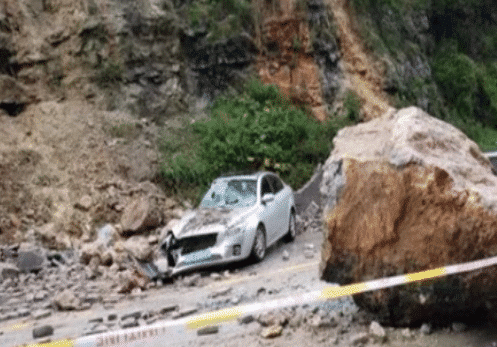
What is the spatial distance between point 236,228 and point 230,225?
112 mm

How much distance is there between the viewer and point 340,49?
62.1 ft

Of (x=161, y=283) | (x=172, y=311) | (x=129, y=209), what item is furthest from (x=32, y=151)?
(x=172, y=311)

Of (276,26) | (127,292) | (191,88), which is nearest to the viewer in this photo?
(127,292)

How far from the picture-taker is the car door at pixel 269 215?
32.0 ft

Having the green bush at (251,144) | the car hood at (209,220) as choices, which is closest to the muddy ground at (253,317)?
the car hood at (209,220)

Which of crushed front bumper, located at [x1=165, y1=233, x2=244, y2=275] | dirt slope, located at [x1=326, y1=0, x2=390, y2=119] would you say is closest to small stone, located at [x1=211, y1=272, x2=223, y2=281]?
crushed front bumper, located at [x1=165, y1=233, x2=244, y2=275]

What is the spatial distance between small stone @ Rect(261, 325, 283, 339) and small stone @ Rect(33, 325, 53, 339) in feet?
9.52

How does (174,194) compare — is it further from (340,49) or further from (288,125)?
(340,49)

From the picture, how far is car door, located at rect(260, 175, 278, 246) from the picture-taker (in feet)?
32.0

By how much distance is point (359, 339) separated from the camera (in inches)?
186

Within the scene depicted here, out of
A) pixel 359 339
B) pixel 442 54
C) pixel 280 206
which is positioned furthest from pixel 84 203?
pixel 442 54

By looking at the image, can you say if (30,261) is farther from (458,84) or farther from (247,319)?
(458,84)

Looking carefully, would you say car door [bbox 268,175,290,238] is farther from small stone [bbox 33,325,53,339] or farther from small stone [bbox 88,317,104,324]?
small stone [bbox 33,325,53,339]

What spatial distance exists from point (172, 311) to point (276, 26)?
12983mm
